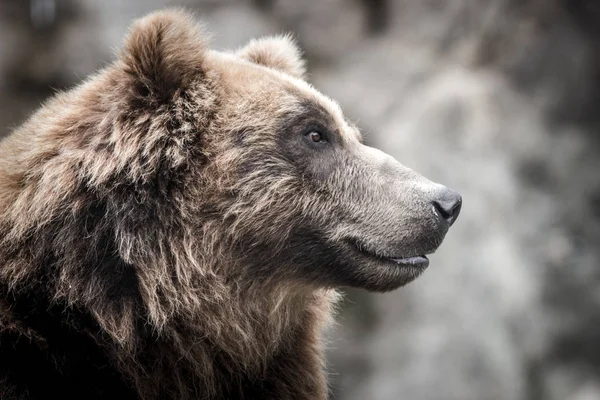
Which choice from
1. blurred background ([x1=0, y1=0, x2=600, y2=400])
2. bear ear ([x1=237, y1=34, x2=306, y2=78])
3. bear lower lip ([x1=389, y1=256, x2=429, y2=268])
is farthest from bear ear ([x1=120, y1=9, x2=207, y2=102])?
blurred background ([x1=0, y1=0, x2=600, y2=400])

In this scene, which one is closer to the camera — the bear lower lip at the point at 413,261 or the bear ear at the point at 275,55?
the bear lower lip at the point at 413,261

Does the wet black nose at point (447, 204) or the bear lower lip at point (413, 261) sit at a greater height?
the wet black nose at point (447, 204)

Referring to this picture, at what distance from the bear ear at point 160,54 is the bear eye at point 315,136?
579 mm

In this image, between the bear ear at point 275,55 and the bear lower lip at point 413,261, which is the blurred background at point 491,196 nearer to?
the bear ear at point 275,55

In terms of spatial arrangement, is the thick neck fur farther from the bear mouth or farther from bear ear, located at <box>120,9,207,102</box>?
the bear mouth

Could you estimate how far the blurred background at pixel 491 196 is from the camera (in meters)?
7.44

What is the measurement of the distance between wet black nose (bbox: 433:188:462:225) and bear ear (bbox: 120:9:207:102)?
119cm

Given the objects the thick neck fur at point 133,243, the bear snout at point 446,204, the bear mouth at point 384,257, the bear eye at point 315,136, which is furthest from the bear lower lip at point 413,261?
the bear eye at point 315,136

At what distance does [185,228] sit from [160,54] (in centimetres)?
72

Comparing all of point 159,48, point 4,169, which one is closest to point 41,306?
point 4,169

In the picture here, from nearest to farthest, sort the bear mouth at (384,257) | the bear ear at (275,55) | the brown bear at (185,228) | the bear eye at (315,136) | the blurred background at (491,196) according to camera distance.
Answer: the brown bear at (185,228) → the bear mouth at (384,257) → the bear eye at (315,136) → the bear ear at (275,55) → the blurred background at (491,196)

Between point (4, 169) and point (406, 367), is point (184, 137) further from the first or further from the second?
point (406, 367)

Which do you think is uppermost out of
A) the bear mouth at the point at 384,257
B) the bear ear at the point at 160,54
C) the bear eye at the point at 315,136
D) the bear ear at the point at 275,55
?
the bear ear at the point at 275,55

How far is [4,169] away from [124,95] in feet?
1.96
